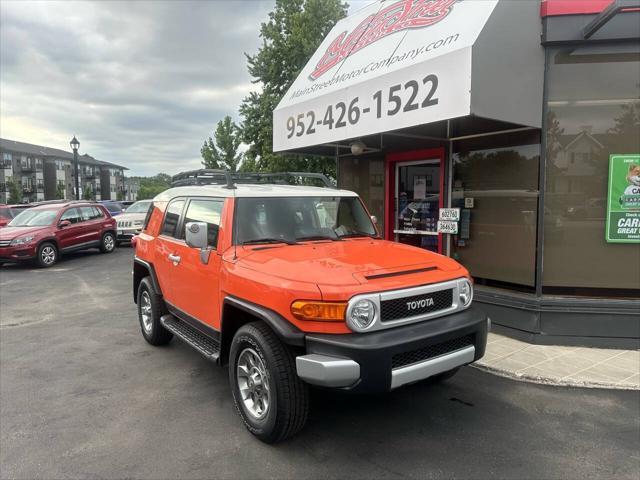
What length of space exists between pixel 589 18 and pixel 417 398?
4.77 metres

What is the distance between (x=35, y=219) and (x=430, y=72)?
1300 cm

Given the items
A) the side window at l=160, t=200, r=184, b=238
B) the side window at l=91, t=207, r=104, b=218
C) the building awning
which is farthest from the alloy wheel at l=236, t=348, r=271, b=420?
the side window at l=91, t=207, r=104, b=218

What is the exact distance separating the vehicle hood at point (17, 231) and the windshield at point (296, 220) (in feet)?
36.5

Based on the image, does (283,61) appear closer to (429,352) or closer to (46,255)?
(46,255)

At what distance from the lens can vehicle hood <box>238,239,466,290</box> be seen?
10.3ft

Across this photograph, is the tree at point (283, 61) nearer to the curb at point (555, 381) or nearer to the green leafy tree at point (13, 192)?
the curb at point (555, 381)

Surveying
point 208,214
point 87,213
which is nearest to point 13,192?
point 87,213

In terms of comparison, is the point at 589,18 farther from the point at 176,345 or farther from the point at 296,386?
the point at 176,345

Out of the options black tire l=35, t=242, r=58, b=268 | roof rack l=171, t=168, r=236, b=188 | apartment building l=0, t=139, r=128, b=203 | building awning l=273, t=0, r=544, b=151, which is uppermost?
apartment building l=0, t=139, r=128, b=203

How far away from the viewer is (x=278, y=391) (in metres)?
3.05

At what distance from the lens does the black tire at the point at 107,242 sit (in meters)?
15.2

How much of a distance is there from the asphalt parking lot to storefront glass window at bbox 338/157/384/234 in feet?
14.2

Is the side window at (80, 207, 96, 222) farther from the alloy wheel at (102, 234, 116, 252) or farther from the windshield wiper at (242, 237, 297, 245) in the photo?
the windshield wiper at (242, 237, 297, 245)

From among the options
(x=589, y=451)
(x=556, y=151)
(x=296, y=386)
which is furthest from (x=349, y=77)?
(x=589, y=451)
